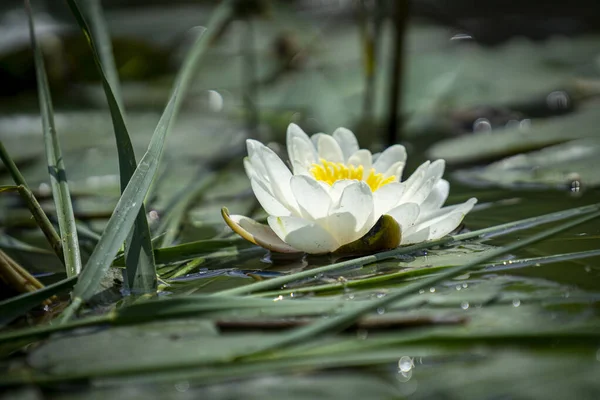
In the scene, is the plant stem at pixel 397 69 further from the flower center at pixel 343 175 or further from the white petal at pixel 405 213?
the white petal at pixel 405 213

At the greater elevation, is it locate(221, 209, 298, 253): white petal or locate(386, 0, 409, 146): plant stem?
locate(386, 0, 409, 146): plant stem

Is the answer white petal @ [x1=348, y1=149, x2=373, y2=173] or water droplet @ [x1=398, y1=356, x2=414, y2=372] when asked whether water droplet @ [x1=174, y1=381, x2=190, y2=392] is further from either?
white petal @ [x1=348, y1=149, x2=373, y2=173]

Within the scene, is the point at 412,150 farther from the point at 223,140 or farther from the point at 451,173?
the point at 223,140

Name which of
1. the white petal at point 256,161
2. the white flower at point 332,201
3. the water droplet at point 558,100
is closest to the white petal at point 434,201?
the white flower at point 332,201

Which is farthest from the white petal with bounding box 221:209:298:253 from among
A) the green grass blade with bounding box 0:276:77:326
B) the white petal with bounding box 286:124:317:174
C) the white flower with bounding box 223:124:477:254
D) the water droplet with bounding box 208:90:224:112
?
the water droplet with bounding box 208:90:224:112

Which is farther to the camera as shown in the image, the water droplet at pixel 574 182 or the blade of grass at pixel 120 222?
the water droplet at pixel 574 182

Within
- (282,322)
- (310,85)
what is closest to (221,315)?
(282,322)

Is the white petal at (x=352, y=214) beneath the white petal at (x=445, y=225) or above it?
above

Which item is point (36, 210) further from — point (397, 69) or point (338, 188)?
point (397, 69)
